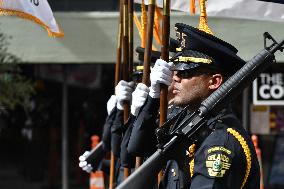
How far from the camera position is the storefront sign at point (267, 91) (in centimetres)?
959

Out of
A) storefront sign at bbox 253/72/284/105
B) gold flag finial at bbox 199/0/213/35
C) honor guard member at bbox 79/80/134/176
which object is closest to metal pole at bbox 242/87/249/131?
storefront sign at bbox 253/72/284/105

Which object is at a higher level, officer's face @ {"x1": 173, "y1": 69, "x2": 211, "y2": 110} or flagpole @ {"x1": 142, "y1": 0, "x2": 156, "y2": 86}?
flagpole @ {"x1": 142, "y1": 0, "x2": 156, "y2": 86}

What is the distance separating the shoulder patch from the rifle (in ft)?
0.32

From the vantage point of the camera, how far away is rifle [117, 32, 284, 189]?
3.36 meters

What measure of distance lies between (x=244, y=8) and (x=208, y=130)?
83.9 inches

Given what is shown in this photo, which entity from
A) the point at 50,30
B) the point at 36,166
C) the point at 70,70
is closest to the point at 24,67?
the point at 70,70

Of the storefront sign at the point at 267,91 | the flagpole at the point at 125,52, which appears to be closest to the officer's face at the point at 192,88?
the flagpole at the point at 125,52

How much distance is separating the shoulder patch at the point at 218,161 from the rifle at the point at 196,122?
0.10 meters

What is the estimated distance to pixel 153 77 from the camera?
3.91m

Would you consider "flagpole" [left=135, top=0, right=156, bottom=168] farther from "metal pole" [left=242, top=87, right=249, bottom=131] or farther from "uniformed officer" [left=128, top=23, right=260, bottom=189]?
"metal pole" [left=242, top=87, right=249, bottom=131]

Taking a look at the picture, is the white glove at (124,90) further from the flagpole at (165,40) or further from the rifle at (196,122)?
the rifle at (196,122)

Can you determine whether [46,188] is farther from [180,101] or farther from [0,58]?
[180,101]

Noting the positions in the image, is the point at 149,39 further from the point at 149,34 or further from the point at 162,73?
the point at 162,73

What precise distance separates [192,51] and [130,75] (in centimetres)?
187
